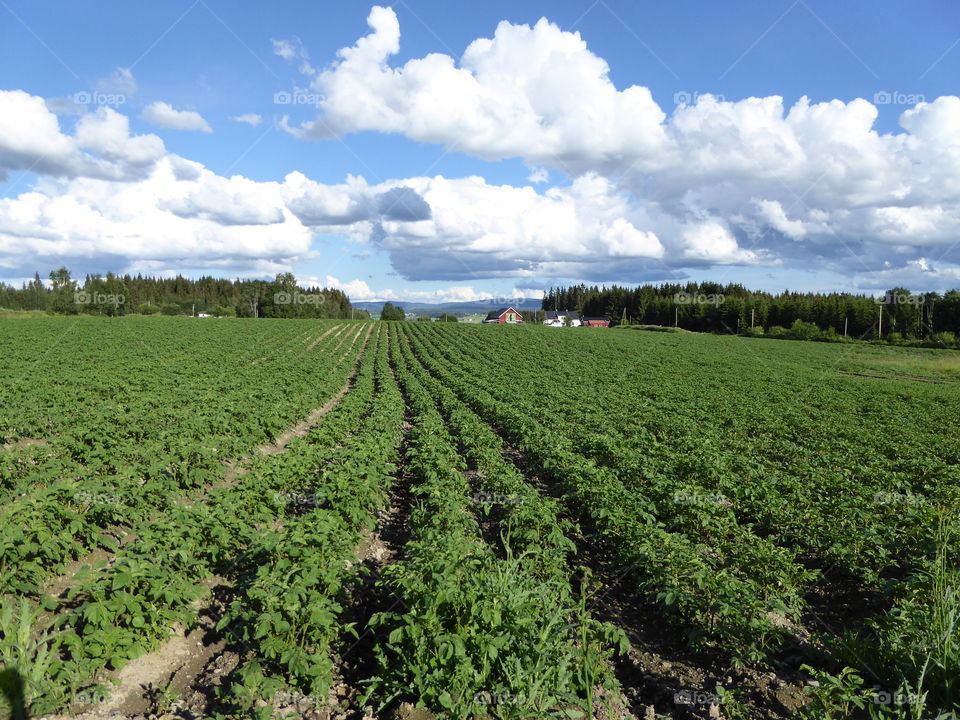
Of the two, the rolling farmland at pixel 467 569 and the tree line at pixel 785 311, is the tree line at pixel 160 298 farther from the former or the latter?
the rolling farmland at pixel 467 569

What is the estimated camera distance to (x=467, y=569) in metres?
5.36

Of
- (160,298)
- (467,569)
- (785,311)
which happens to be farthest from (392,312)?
(467,569)

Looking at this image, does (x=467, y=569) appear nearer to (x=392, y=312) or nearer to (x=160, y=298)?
(x=392, y=312)

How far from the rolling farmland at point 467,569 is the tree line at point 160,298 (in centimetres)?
11758

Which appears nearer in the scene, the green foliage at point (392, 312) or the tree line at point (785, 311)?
the tree line at point (785, 311)

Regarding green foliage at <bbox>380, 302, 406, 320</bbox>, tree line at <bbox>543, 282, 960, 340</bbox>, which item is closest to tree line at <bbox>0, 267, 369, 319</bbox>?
green foliage at <bbox>380, 302, 406, 320</bbox>

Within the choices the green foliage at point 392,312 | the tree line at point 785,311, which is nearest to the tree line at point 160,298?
the green foliage at point 392,312

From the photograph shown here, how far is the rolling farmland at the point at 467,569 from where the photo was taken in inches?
181

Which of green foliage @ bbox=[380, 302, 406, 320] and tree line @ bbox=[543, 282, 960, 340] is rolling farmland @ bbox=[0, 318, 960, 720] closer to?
tree line @ bbox=[543, 282, 960, 340]

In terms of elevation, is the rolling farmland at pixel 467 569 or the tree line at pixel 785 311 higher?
the tree line at pixel 785 311

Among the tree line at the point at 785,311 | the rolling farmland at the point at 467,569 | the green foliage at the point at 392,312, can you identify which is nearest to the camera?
the rolling farmland at the point at 467,569

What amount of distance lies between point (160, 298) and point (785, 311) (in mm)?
159312

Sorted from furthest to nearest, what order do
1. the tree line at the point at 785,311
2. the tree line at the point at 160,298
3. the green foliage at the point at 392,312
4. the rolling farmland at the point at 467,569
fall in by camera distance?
the green foliage at the point at 392,312
the tree line at the point at 160,298
the tree line at the point at 785,311
the rolling farmland at the point at 467,569

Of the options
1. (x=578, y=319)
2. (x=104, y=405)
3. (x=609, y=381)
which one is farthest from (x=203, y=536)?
(x=578, y=319)
